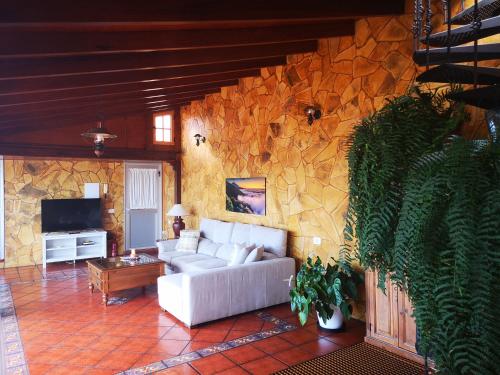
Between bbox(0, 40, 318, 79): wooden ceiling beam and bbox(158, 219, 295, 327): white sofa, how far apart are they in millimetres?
2378

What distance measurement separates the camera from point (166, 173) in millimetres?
9055

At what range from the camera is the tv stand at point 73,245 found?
24.1 feet

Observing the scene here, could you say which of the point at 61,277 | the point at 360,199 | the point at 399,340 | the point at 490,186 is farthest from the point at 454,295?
the point at 61,277

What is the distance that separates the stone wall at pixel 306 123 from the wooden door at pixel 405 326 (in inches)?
49.1

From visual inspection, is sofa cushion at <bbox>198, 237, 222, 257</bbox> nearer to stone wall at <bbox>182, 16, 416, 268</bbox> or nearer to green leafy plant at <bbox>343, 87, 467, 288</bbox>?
stone wall at <bbox>182, 16, 416, 268</bbox>

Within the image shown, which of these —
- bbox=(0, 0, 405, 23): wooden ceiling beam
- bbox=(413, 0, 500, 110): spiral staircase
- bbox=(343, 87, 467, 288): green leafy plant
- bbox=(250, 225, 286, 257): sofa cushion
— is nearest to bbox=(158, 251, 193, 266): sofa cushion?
bbox=(250, 225, 286, 257): sofa cushion

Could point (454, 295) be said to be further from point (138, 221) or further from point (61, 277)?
point (138, 221)

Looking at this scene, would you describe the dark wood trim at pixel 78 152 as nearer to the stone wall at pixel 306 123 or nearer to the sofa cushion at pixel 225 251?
the stone wall at pixel 306 123

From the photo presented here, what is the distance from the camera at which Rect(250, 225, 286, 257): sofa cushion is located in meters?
5.18

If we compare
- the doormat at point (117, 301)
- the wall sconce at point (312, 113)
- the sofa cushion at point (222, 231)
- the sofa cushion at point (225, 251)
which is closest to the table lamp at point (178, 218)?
the sofa cushion at point (222, 231)

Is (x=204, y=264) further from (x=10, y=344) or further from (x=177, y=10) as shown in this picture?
(x=177, y=10)

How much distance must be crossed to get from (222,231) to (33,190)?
13.9 feet

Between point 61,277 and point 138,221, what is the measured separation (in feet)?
8.12

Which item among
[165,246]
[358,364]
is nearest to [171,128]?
[165,246]
